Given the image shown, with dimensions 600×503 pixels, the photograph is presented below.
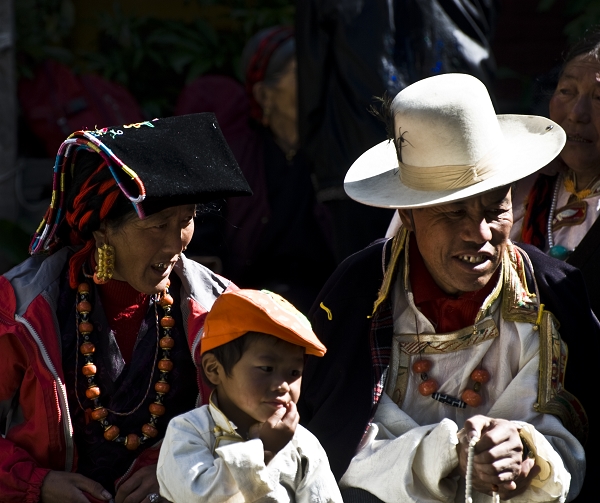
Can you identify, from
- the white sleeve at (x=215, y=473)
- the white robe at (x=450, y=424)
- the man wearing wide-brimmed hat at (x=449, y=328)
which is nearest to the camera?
the white sleeve at (x=215, y=473)

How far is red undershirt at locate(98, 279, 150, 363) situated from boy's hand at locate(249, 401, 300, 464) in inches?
30.9

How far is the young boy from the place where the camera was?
2975mm

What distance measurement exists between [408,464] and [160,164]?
124 cm

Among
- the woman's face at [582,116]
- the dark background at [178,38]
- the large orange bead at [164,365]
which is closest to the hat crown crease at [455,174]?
the woman's face at [582,116]

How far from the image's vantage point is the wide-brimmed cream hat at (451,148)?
3395 mm

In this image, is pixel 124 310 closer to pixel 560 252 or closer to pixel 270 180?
pixel 560 252

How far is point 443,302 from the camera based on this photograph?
3.54m

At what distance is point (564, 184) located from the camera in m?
4.23

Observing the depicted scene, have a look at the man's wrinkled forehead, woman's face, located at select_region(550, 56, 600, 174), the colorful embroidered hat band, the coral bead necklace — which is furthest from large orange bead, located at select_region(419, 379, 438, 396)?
woman's face, located at select_region(550, 56, 600, 174)

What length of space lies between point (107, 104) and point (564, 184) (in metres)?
3.27

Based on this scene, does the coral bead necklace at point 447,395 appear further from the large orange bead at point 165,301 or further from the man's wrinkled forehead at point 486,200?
the large orange bead at point 165,301

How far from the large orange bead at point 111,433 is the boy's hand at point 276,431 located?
675 mm

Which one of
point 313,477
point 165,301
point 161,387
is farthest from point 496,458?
point 165,301

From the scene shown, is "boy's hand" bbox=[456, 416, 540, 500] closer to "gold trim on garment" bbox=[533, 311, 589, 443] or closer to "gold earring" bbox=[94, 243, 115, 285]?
"gold trim on garment" bbox=[533, 311, 589, 443]
